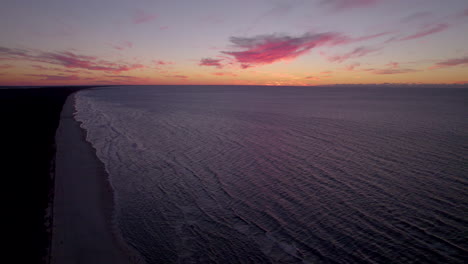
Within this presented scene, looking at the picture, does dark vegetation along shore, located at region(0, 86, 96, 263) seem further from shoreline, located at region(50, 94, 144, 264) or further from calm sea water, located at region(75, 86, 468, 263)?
calm sea water, located at region(75, 86, 468, 263)

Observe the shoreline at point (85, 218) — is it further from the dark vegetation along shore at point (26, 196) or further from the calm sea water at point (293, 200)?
the calm sea water at point (293, 200)

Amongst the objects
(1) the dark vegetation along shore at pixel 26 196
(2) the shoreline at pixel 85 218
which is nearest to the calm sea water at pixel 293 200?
(2) the shoreline at pixel 85 218

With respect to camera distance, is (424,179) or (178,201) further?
(424,179)

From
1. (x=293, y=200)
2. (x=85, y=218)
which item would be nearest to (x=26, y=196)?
(x=85, y=218)

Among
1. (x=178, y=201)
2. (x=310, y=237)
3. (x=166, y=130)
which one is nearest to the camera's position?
(x=310, y=237)

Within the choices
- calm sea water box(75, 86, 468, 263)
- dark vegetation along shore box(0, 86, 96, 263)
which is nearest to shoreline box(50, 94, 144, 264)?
dark vegetation along shore box(0, 86, 96, 263)

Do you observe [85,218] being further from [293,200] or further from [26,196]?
[293,200]

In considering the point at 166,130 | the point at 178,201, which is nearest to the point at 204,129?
the point at 166,130

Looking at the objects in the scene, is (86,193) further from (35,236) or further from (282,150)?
(282,150)
